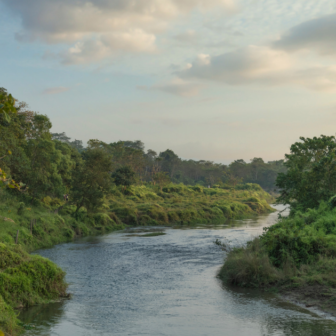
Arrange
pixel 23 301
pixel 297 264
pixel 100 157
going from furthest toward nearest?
pixel 100 157 < pixel 297 264 < pixel 23 301

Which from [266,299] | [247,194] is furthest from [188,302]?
[247,194]

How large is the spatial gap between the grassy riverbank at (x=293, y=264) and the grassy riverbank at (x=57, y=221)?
29.2 ft

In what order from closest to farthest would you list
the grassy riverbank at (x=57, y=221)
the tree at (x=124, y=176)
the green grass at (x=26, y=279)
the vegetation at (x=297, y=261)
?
the green grass at (x=26, y=279), the grassy riverbank at (x=57, y=221), the vegetation at (x=297, y=261), the tree at (x=124, y=176)

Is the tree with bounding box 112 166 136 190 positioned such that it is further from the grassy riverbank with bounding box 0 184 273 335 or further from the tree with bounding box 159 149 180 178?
the tree with bounding box 159 149 180 178

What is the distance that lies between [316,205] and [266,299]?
14435 mm

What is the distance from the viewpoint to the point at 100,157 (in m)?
41.2

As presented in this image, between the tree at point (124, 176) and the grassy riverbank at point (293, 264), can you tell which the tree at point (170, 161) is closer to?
the tree at point (124, 176)

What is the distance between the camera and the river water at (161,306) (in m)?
12.6

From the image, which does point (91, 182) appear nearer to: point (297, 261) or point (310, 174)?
point (310, 174)

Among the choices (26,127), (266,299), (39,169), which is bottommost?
(266,299)

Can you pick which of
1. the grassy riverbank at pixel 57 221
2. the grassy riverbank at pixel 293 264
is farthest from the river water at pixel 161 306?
the grassy riverbank at pixel 57 221

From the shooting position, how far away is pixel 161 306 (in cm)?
1518

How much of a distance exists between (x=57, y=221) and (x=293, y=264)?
24.2m

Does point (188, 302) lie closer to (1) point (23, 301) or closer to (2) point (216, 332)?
(2) point (216, 332)
